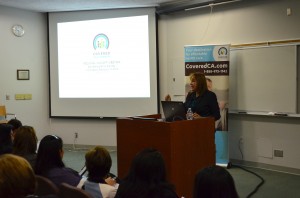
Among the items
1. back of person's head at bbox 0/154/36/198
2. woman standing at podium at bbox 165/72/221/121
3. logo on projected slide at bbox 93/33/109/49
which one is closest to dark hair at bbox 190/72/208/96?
woman standing at podium at bbox 165/72/221/121

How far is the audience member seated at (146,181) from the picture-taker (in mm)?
2000

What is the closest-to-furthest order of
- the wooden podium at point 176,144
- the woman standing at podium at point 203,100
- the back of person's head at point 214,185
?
the back of person's head at point 214,185 → the wooden podium at point 176,144 → the woman standing at podium at point 203,100

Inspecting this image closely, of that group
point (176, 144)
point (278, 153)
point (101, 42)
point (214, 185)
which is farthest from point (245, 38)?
point (214, 185)

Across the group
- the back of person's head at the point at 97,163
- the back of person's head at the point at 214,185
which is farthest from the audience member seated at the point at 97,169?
the back of person's head at the point at 214,185

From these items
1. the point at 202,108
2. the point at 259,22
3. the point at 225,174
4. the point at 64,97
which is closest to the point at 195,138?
the point at 202,108

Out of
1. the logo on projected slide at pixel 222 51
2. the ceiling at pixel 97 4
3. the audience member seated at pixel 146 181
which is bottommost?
the audience member seated at pixel 146 181

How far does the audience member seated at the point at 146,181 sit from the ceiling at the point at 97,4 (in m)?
4.49

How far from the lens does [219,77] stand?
566cm

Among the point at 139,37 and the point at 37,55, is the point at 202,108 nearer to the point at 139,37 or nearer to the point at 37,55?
the point at 139,37

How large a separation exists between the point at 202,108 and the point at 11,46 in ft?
15.3

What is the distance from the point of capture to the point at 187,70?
6.00 m

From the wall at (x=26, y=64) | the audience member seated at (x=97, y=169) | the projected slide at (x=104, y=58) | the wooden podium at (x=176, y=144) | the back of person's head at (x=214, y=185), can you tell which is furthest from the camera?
the wall at (x=26, y=64)

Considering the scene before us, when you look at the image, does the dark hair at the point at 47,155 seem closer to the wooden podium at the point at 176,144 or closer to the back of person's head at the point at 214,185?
the wooden podium at the point at 176,144

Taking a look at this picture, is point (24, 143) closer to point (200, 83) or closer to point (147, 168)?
point (147, 168)
